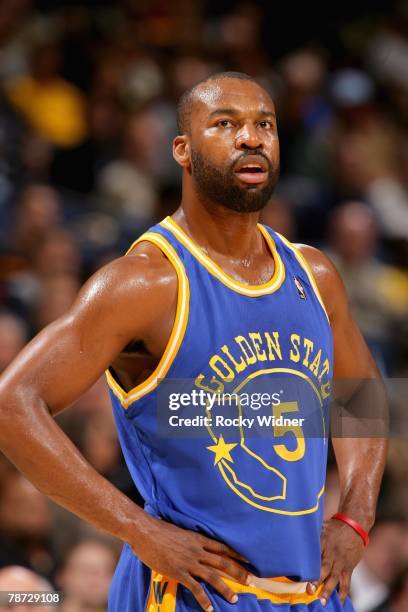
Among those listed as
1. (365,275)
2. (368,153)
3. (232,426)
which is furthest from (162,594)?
(368,153)

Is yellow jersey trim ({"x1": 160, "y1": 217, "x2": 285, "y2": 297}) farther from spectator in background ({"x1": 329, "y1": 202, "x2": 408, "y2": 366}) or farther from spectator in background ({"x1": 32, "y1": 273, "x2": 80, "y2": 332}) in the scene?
spectator in background ({"x1": 329, "y1": 202, "x2": 408, "y2": 366})

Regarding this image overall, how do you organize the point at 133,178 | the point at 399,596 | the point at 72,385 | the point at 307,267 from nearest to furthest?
the point at 72,385
the point at 307,267
the point at 399,596
the point at 133,178

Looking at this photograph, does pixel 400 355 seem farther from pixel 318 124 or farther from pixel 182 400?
pixel 182 400

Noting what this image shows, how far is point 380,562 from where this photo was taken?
5379 millimetres

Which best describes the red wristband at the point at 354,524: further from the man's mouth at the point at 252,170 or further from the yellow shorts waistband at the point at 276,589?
the man's mouth at the point at 252,170

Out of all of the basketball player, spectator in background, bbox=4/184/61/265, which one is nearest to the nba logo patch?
the basketball player

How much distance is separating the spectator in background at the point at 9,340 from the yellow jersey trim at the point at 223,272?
8.29 ft

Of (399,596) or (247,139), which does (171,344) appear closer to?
(247,139)

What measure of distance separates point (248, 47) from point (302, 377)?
19.6 feet

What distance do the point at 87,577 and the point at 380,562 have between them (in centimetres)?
156

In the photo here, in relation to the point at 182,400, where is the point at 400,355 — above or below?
below

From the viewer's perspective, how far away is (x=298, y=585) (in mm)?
3102

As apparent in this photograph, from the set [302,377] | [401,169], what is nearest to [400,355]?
[401,169]

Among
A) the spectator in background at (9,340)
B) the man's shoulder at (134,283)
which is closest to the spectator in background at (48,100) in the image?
the spectator in background at (9,340)
